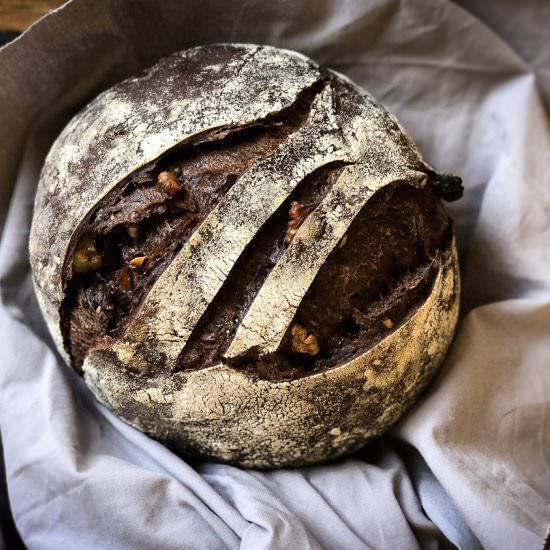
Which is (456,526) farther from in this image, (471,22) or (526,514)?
(471,22)

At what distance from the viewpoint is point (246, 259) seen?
103 cm

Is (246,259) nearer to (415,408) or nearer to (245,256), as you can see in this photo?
(245,256)

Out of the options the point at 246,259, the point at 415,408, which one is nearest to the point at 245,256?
the point at 246,259

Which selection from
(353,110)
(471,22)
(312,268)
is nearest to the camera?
(312,268)

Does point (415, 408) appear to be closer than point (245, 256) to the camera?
No

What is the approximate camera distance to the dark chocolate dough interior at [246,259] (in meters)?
1.03

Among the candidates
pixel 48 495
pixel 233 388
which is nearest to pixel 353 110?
pixel 233 388

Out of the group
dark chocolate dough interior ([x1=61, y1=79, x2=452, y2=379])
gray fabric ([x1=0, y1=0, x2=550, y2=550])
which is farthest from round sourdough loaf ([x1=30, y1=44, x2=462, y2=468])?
gray fabric ([x1=0, y1=0, x2=550, y2=550])

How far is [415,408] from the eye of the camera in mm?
1236

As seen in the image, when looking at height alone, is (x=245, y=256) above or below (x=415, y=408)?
above

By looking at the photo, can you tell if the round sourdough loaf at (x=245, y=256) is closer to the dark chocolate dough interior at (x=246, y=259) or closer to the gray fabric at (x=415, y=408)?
the dark chocolate dough interior at (x=246, y=259)

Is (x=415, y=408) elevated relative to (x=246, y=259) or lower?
lower

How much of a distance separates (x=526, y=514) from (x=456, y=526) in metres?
0.12

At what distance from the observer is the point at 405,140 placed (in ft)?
3.82
